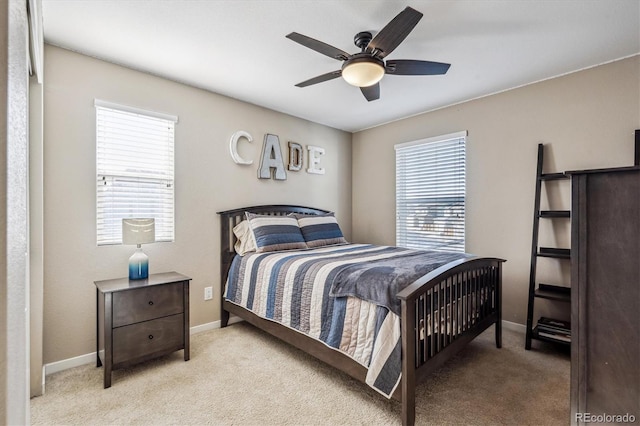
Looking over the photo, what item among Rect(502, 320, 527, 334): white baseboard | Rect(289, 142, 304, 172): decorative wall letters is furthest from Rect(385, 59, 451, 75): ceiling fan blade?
Rect(502, 320, 527, 334): white baseboard

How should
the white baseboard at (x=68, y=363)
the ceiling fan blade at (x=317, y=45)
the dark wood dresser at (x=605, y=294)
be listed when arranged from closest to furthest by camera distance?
the dark wood dresser at (x=605, y=294) < the ceiling fan blade at (x=317, y=45) < the white baseboard at (x=68, y=363)

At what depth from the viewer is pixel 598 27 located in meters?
2.16

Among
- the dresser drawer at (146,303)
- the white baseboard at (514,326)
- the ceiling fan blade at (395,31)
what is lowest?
the white baseboard at (514,326)

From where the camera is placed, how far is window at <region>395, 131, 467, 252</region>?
11.9 ft

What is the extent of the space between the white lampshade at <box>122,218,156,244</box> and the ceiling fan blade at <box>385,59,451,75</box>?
2120 millimetres

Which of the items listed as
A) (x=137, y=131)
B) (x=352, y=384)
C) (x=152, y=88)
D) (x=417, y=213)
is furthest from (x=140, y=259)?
(x=417, y=213)

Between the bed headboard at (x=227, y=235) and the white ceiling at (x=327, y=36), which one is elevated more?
the white ceiling at (x=327, y=36)

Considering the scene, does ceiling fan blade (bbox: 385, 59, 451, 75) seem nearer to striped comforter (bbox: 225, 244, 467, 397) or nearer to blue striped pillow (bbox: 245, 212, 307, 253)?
striped comforter (bbox: 225, 244, 467, 397)

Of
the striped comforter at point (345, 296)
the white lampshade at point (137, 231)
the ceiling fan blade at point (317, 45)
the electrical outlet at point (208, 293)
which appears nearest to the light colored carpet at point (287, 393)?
the striped comforter at point (345, 296)

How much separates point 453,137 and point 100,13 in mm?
3370

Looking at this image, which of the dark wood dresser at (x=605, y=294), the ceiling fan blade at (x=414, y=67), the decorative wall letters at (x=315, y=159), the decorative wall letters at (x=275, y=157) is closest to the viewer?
the dark wood dresser at (x=605, y=294)

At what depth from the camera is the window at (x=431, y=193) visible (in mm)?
3639

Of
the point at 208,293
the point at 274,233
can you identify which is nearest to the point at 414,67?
the point at 274,233

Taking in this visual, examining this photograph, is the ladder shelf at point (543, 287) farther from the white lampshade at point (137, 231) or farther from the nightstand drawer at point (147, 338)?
the white lampshade at point (137, 231)
